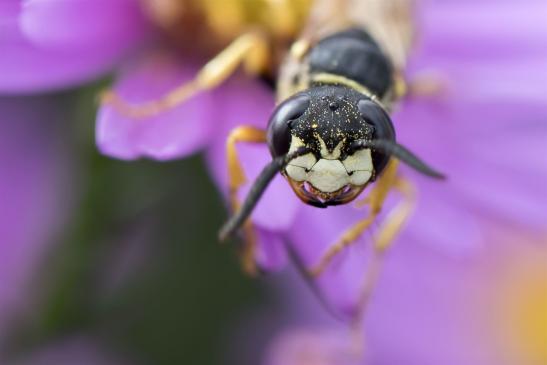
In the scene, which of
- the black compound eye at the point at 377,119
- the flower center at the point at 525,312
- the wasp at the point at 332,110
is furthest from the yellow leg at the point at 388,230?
the flower center at the point at 525,312

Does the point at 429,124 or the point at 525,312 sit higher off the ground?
the point at 429,124

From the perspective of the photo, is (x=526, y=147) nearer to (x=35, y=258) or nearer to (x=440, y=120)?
(x=440, y=120)

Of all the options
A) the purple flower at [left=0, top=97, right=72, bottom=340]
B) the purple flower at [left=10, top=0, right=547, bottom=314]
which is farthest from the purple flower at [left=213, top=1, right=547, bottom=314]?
the purple flower at [left=0, top=97, right=72, bottom=340]

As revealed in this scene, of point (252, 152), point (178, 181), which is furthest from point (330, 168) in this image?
point (178, 181)

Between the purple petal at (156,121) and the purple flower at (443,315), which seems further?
the purple flower at (443,315)

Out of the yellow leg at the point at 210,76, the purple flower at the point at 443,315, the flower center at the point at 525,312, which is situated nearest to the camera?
the yellow leg at the point at 210,76

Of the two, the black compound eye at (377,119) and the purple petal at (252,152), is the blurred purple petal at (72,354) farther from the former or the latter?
the black compound eye at (377,119)

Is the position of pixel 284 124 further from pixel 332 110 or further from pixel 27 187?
pixel 27 187
